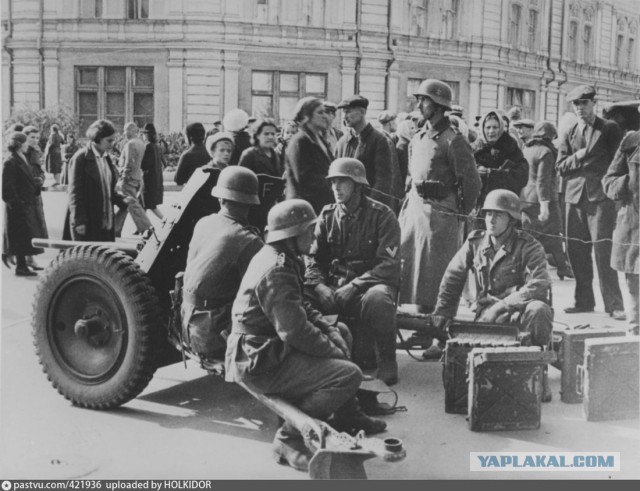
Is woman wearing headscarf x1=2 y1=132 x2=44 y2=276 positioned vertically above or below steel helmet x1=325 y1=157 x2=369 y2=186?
below

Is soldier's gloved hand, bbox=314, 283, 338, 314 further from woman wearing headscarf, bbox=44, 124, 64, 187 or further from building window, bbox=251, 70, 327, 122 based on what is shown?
woman wearing headscarf, bbox=44, 124, 64, 187

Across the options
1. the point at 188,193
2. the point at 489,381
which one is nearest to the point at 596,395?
the point at 489,381

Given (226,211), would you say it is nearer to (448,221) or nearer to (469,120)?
(448,221)

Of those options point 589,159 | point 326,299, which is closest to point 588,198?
point 589,159

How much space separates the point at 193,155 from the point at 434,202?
11.3 ft

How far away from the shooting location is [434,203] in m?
6.77

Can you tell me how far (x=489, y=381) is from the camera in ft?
15.8

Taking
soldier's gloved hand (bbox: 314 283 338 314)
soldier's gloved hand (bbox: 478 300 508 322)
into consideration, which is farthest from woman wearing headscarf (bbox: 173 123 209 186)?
soldier's gloved hand (bbox: 478 300 508 322)

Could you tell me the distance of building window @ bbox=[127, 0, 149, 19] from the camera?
10.2 metres

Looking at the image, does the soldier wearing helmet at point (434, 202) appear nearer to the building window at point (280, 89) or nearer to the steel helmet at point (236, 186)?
the steel helmet at point (236, 186)

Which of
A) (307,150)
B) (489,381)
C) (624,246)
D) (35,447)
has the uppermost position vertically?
(307,150)

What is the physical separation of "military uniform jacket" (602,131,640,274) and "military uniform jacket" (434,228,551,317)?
4.98 feet

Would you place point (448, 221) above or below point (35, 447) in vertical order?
above

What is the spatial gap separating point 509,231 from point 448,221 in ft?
3.63
